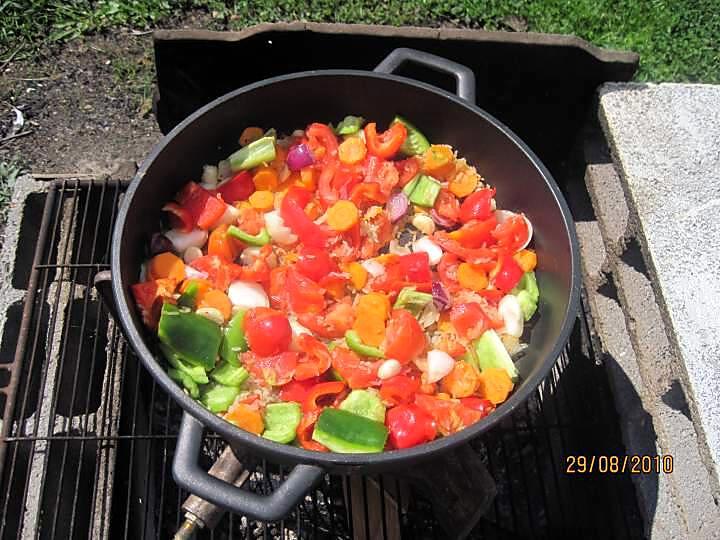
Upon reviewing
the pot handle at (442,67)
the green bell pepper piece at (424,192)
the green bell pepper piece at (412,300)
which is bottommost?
the green bell pepper piece at (412,300)

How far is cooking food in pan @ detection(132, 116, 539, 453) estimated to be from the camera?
2.18 metres

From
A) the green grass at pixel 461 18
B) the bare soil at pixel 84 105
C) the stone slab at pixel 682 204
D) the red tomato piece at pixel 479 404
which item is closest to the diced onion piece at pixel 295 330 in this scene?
the red tomato piece at pixel 479 404

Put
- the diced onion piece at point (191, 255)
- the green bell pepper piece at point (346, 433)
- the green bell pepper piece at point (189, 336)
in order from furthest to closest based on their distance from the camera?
the diced onion piece at point (191, 255)
the green bell pepper piece at point (189, 336)
the green bell pepper piece at point (346, 433)

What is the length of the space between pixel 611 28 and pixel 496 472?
2441mm

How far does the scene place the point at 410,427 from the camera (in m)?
2.10

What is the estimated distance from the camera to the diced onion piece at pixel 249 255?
8.16 feet

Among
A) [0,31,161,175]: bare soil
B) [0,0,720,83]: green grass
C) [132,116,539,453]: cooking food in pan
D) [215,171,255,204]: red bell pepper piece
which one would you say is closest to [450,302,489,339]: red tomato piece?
[132,116,539,453]: cooking food in pan

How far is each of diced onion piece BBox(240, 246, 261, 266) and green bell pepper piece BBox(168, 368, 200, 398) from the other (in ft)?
1.55

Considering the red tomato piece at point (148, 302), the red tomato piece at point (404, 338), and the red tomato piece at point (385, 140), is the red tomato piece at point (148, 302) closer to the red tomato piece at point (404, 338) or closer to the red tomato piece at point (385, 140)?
the red tomato piece at point (404, 338)

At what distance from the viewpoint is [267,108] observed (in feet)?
8.65

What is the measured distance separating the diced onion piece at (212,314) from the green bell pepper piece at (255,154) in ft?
1.93

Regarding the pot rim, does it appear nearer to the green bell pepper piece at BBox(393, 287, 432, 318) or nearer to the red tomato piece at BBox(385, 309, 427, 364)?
the red tomato piece at BBox(385, 309, 427, 364)

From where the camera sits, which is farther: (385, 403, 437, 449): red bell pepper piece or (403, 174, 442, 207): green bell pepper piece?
(403, 174, 442, 207): green bell pepper piece

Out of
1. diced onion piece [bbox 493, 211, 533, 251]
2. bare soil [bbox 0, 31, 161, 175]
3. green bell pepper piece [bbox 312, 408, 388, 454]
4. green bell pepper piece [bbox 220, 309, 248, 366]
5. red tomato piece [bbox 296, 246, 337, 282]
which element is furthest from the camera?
bare soil [bbox 0, 31, 161, 175]
